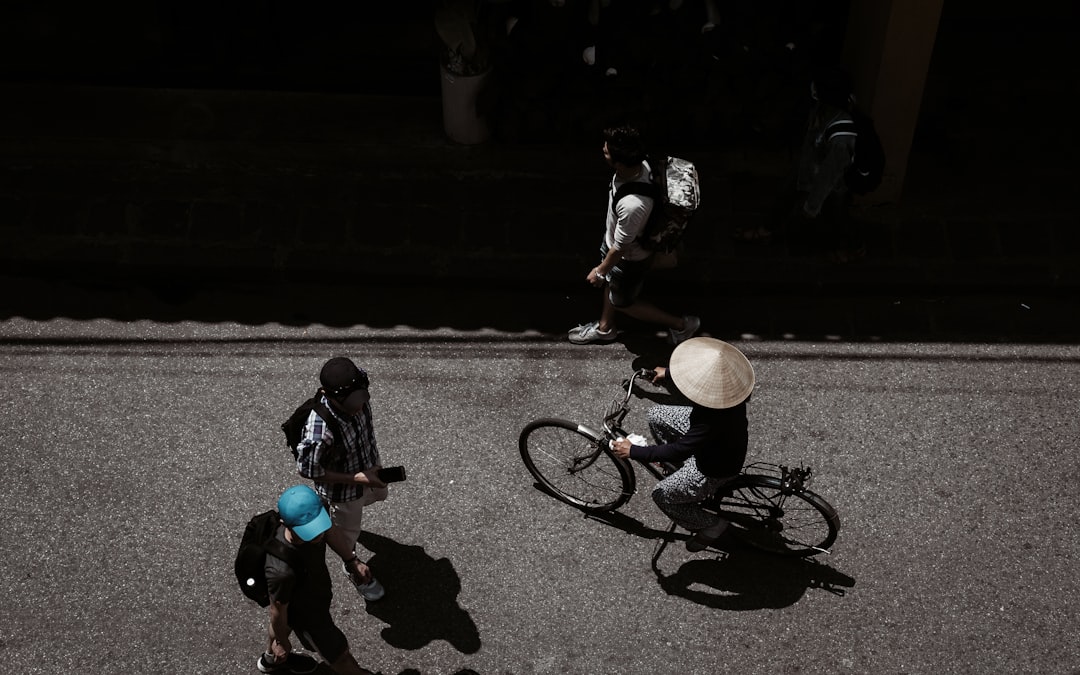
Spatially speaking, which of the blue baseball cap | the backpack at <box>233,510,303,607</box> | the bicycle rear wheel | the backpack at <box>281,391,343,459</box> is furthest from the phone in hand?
the bicycle rear wheel

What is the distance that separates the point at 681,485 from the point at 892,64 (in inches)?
175

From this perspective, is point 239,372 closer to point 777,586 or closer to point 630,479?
point 630,479

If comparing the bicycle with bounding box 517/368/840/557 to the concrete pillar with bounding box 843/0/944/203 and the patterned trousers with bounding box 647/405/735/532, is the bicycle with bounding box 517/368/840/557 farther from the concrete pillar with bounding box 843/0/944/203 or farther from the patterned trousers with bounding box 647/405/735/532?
the concrete pillar with bounding box 843/0/944/203

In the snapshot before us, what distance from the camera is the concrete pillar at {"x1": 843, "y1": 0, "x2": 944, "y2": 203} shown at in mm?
8398

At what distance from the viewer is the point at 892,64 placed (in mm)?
8633

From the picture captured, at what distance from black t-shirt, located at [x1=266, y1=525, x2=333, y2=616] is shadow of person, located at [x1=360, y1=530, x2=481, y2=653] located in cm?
91

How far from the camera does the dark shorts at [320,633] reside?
5773mm

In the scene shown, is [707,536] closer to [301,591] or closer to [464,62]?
[301,591]

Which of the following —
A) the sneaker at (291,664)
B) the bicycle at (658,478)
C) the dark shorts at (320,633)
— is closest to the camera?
the dark shorts at (320,633)

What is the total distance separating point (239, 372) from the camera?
8.13 m

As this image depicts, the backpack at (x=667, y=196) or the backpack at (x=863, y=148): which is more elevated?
the backpack at (x=863, y=148)

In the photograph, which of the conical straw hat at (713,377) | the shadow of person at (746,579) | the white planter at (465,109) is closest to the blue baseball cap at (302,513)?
the conical straw hat at (713,377)

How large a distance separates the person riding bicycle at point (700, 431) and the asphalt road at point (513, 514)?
603 millimetres

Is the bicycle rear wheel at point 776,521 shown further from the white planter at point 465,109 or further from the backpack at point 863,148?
the white planter at point 465,109
